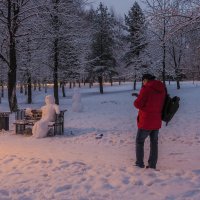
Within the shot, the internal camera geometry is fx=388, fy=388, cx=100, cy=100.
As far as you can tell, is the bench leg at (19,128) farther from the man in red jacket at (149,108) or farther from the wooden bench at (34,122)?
the man in red jacket at (149,108)

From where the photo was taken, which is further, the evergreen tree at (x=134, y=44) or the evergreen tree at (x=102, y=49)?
the evergreen tree at (x=102, y=49)

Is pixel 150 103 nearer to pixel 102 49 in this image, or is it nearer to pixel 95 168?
pixel 95 168

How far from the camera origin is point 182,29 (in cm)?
1180

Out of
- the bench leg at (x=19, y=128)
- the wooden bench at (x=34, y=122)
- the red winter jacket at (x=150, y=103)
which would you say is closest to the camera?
the red winter jacket at (x=150, y=103)

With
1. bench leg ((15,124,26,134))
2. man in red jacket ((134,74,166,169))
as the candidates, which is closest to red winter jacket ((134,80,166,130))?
man in red jacket ((134,74,166,169))

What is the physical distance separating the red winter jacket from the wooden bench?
583 cm

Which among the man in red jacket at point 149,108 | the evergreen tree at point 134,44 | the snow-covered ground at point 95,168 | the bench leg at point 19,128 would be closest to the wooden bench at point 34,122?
the bench leg at point 19,128

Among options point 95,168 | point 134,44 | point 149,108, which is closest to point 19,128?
point 95,168

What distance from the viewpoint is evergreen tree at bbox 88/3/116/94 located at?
46250mm

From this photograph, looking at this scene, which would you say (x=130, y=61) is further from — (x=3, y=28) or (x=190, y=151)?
(x=190, y=151)

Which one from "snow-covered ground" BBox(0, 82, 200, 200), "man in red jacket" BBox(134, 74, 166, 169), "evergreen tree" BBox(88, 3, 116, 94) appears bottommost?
"snow-covered ground" BBox(0, 82, 200, 200)

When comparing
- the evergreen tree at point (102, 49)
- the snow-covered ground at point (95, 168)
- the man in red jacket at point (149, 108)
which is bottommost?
the snow-covered ground at point (95, 168)

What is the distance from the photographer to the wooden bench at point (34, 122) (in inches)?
519

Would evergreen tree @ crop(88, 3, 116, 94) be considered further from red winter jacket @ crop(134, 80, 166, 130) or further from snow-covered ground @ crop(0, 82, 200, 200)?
red winter jacket @ crop(134, 80, 166, 130)
